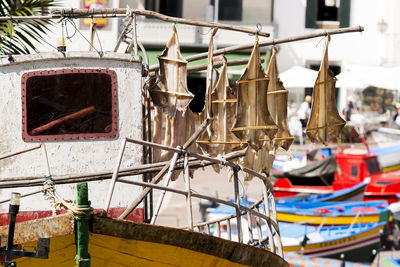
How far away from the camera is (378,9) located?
3422cm

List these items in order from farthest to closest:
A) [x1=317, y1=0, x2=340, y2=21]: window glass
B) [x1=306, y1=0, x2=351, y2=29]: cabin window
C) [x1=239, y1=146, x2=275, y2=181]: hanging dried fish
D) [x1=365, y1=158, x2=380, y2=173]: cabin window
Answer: [x1=317, y1=0, x2=340, y2=21]: window glass, [x1=306, y1=0, x2=351, y2=29]: cabin window, [x1=365, y1=158, x2=380, y2=173]: cabin window, [x1=239, y1=146, x2=275, y2=181]: hanging dried fish

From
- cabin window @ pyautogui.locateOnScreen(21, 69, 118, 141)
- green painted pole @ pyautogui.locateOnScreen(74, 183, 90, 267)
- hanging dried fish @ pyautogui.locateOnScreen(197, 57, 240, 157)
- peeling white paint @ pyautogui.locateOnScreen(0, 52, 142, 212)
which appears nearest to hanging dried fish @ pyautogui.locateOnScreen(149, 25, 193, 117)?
peeling white paint @ pyautogui.locateOnScreen(0, 52, 142, 212)

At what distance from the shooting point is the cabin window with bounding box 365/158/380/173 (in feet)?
75.1

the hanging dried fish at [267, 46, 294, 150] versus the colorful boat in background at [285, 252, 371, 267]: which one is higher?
the hanging dried fish at [267, 46, 294, 150]

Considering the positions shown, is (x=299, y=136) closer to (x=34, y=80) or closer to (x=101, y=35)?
(x=101, y=35)

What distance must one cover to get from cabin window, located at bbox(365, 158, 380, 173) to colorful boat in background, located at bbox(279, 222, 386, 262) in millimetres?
5502

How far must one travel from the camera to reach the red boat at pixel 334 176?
883 inches

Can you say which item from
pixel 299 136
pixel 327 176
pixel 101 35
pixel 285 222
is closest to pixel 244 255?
pixel 285 222

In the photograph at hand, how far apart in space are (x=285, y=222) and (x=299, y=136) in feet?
36.8

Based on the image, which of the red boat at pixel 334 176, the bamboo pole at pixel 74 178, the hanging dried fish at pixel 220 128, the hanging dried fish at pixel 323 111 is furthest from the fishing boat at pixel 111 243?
the red boat at pixel 334 176

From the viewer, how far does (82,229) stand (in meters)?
7.18

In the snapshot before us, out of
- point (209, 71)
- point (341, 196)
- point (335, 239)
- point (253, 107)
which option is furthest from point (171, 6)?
point (209, 71)

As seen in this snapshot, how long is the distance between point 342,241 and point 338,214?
1.04m

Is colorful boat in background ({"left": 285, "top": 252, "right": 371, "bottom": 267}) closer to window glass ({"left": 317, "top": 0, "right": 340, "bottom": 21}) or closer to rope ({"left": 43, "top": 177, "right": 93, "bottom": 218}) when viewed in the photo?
rope ({"left": 43, "top": 177, "right": 93, "bottom": 218})
